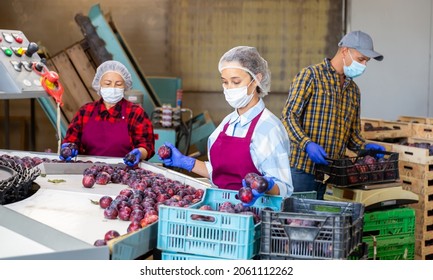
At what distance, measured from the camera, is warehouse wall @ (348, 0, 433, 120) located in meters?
8.05

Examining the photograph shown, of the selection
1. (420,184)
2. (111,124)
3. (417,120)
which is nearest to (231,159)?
(111,124)

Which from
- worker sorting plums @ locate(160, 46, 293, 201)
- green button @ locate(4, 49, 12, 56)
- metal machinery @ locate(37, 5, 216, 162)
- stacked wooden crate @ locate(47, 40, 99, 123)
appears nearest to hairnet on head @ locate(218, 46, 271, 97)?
worker sorting plums @ locate(160, 46, 293, 201)

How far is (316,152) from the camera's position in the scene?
4.00 m

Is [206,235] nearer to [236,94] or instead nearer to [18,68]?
[236,94]

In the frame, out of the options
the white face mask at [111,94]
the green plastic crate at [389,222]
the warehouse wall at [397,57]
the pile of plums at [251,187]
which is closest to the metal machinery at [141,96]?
the white face mask at [111,94]

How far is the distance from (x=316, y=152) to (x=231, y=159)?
100 cm

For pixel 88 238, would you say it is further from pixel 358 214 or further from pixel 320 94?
pixel 320 94

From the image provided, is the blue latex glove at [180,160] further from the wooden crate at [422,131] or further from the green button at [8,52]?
the wooden crate at [422,131]

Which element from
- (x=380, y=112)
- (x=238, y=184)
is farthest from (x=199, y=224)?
(x=380, y=112)

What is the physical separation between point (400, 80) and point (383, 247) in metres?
4.48

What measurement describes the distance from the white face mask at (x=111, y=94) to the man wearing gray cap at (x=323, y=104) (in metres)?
1.03

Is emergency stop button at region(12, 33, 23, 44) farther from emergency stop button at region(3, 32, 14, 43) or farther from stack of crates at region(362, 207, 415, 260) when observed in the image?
stack of crates at region(362, 207, 415, 260)

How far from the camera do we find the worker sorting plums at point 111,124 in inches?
167

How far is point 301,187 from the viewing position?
4.30 meters
